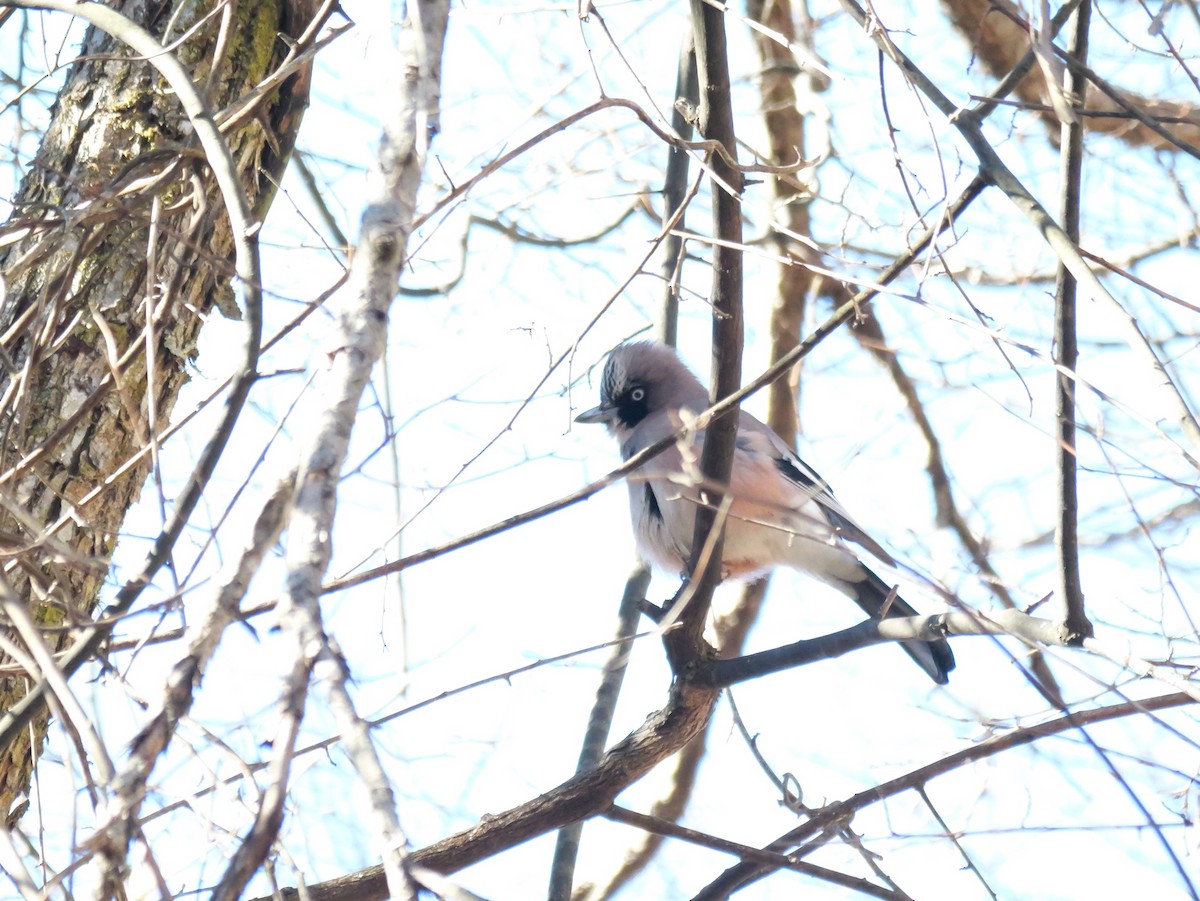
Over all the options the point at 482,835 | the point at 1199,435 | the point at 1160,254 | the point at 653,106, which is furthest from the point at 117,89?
the point at 1160,254

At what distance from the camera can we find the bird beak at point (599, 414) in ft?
18.6

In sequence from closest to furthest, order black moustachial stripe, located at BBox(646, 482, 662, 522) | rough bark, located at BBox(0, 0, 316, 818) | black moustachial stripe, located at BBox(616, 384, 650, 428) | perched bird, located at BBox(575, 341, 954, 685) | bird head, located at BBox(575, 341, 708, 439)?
1. rough bark, located at BBox(0, 0, 316, 818)
2. perched bird, located at BBox(575, 341, 954, 685)
3. black moustachial stripe, located at BBox(646, 482, 662, 522)
4. bird head, located at BBox(575, 341, 708, 439)
5. black moustachial stripe, located at BBox(616, 384, 650, 428)

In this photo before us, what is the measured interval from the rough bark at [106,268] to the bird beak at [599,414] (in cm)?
198

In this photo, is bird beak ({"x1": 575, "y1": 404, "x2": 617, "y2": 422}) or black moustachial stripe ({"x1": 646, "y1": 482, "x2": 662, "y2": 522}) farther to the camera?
bird beak ({"x1": 575, "y1": 404, "x2": 617, "y2": 422})

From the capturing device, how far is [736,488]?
432cm

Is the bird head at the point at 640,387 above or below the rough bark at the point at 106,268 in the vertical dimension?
above

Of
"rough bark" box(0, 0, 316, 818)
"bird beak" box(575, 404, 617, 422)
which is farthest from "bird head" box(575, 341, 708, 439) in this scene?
"rough bark" box(0, 0, 316, 818)

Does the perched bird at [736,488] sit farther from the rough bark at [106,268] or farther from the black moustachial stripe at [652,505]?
the rough bark at [106,268]

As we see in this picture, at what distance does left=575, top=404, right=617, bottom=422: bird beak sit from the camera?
5.66 metres

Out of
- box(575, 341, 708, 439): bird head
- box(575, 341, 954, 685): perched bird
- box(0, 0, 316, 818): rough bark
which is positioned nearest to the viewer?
box(0, 0, 316, 818): rough bark

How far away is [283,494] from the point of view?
5.75ft

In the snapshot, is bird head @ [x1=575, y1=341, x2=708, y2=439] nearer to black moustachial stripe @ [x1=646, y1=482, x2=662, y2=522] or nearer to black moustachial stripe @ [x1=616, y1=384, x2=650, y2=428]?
black moustachial stripe @ [x1=616, y1=384, x2=650, y2=428]

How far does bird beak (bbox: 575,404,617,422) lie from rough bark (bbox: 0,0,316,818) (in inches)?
77.9

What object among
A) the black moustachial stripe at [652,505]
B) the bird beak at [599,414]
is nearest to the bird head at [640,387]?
the bird beak at [599,414]
